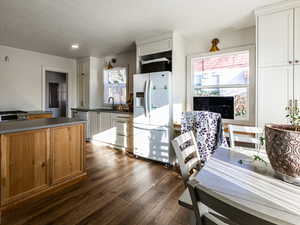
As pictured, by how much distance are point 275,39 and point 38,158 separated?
3.36m

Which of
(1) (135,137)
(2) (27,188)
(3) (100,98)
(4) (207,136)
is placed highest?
(3) (100,98)

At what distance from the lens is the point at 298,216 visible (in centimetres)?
61

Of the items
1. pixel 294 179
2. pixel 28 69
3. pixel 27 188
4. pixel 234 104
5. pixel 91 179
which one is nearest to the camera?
pixel 294 179

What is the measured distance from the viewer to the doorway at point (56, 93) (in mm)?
4629

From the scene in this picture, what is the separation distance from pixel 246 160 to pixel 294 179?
12.7 inches

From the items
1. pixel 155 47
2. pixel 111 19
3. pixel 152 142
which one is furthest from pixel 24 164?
pixel 155 47

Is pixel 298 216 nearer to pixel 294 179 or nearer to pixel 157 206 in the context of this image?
pixel 294 179

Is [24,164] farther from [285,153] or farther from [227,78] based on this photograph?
[227,78]

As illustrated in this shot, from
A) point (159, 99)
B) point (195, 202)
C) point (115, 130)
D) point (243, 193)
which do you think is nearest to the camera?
point (195, 202)

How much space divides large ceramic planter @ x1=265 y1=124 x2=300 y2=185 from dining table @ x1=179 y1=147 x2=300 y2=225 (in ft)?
0.16

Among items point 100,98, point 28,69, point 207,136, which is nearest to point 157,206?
point 207,136

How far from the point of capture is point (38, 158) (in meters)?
1.90

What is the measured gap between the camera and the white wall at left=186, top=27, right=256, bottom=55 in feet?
9.37

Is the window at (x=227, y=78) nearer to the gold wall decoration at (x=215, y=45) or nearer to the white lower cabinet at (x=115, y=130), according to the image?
the gold wall decoration at (x=215, y=45)
